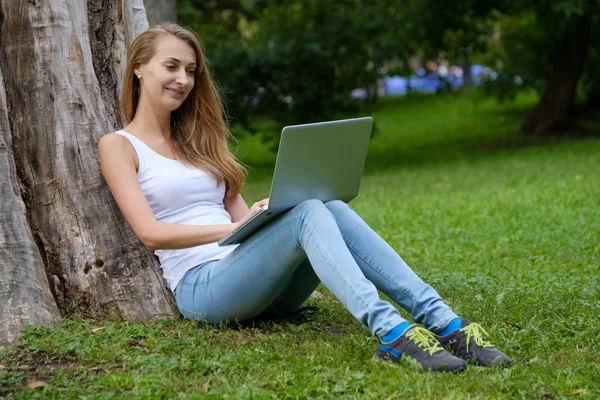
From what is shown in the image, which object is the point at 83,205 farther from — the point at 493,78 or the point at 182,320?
the point at 493,78

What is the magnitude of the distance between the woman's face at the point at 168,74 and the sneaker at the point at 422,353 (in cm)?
162

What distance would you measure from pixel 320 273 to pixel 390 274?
36cm

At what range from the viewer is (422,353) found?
349 cm

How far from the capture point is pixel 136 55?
4176 mm

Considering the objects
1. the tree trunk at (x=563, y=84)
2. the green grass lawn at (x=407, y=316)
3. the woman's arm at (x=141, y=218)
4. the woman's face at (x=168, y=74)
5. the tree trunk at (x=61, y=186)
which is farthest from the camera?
the tree trunk at (x=563, y=84)

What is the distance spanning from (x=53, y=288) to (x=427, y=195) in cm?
684

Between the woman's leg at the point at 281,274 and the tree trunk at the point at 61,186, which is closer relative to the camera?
the woman's leg at the point at 281,274

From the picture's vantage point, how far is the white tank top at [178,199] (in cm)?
405

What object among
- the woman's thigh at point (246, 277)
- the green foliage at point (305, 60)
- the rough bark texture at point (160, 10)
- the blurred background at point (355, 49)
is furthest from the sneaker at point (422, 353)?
the green foliage at point (305, 60)

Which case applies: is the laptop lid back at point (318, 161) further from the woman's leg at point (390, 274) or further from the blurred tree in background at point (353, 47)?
the blurred tree in background at point (353, 47)

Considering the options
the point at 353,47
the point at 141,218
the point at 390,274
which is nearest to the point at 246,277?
the point at 141,218

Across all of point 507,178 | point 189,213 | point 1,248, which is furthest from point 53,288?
point 507,178

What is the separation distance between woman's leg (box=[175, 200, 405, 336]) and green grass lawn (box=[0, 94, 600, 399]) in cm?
15

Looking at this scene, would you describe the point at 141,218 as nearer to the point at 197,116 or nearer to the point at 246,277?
the point at 246,277
